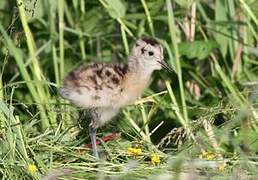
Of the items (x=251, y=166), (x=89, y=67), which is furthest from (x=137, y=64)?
(x=251, y=166)

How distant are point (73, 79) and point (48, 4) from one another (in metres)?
1.09

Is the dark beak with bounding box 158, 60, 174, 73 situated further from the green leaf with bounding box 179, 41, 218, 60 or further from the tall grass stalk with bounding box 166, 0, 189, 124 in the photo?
the green leaf with bounding box 179, 41, 218, 60

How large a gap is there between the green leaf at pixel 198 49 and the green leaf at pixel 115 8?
0.37m

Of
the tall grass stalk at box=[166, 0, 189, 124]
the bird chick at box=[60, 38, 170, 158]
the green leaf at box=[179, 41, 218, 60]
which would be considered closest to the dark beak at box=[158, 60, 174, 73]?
the bird chick at box=[60, 38, 170, 158]

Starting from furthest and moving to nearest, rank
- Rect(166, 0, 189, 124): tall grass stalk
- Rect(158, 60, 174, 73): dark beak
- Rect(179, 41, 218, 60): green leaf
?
1. Rect(179, 41, 218, 60): green leaf
2. Rect(166, 0, 189, 124): tall grass stalk
3. Rect(158, 60, 174, 73): dark beak

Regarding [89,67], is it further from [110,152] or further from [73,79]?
[110,152]

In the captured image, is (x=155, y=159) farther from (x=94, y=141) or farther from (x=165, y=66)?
(x=165, y=66)

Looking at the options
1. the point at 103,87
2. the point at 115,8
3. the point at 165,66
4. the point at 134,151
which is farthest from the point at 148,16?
the point at 134,151

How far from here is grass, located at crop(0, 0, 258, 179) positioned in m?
3.82

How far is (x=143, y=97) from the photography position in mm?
4883

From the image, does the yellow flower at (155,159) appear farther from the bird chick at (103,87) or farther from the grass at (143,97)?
the bird chick at (103,87)

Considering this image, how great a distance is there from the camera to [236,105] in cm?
426

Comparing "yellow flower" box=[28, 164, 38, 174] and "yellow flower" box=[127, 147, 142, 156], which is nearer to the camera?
"yellow flower" box=[28, 164, 38, 174]

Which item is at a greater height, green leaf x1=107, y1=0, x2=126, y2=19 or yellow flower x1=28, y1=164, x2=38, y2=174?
green leaf x1=107, y1=0, x2=126, y2=19
